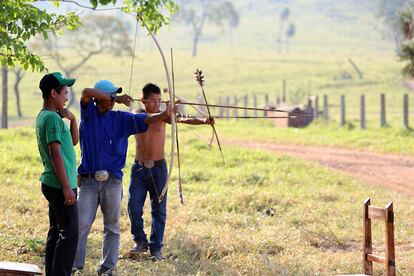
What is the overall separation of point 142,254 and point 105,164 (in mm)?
1382

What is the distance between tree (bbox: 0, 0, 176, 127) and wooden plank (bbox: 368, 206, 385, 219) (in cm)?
311

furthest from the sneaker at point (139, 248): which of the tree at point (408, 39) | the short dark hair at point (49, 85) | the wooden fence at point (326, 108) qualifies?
the tree at point (408, 39)

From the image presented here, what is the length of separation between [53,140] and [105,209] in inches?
51.4

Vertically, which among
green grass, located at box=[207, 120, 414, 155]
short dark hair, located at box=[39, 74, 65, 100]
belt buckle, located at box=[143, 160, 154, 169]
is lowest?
green grass, located at box=[207, 120, 414, 155]

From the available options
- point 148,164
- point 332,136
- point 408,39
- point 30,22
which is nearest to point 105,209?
point 148,164

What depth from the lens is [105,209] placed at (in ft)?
25.0

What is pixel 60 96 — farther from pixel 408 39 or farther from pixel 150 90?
pixel 408 39

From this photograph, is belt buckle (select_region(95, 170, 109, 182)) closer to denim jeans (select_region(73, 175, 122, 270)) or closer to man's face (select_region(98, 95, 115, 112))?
denim jeans (select_region(73, 175, 122, 270))

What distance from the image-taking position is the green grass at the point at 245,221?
8.20 meters

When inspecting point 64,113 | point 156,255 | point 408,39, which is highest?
point 408,39

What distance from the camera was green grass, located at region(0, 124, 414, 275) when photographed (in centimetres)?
820

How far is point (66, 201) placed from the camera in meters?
6.55

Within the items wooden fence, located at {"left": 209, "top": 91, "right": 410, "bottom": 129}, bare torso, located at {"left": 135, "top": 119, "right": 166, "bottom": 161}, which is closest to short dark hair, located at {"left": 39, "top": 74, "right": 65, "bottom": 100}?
bare torso, located at {"left": 135, "top": 119, "right": 166, "bottom": 161}

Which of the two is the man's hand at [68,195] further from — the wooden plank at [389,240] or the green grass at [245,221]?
the wooden plank at [389,240]
